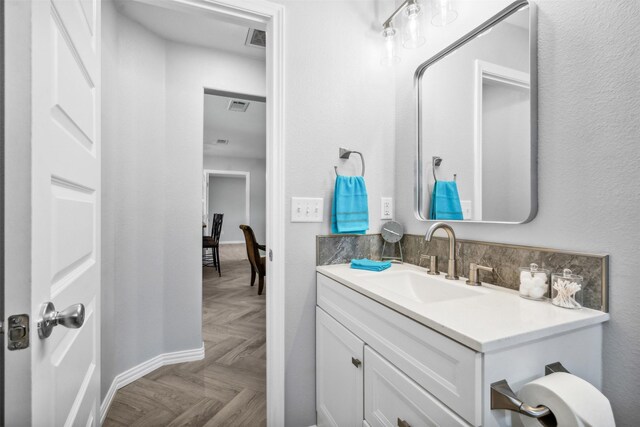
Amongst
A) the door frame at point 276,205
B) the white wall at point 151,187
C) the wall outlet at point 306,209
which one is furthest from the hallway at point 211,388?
the wall outlet at point 306,209

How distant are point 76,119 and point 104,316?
1308 millimetres

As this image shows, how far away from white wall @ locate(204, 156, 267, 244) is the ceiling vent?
20.8 ft

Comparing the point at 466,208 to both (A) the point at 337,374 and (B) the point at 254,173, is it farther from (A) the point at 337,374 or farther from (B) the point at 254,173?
(B) the point at 254,173

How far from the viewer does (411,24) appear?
55.3 inches

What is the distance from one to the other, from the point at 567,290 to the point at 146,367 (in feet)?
7.89

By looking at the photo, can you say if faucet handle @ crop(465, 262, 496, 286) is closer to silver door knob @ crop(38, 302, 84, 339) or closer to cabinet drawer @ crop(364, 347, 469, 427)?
cabinet drawer @ crop(364, 347, 469, 427)

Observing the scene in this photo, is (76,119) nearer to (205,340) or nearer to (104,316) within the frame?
(104,316)

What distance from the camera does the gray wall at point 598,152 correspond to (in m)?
0.79

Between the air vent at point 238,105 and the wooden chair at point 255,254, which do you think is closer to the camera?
the wooden chair at point 255,254

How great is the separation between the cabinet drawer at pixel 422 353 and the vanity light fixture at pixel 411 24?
Result: 48.3 inches

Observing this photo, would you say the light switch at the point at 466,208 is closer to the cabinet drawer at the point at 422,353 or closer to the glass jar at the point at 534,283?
the glass jar at the point at 534,283

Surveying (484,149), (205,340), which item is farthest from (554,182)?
(205,340)

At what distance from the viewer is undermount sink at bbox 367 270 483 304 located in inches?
45.9

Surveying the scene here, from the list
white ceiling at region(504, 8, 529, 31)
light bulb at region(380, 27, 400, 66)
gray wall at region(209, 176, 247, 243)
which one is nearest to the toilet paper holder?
white ceiling at region(504, 8, 529, 31)
